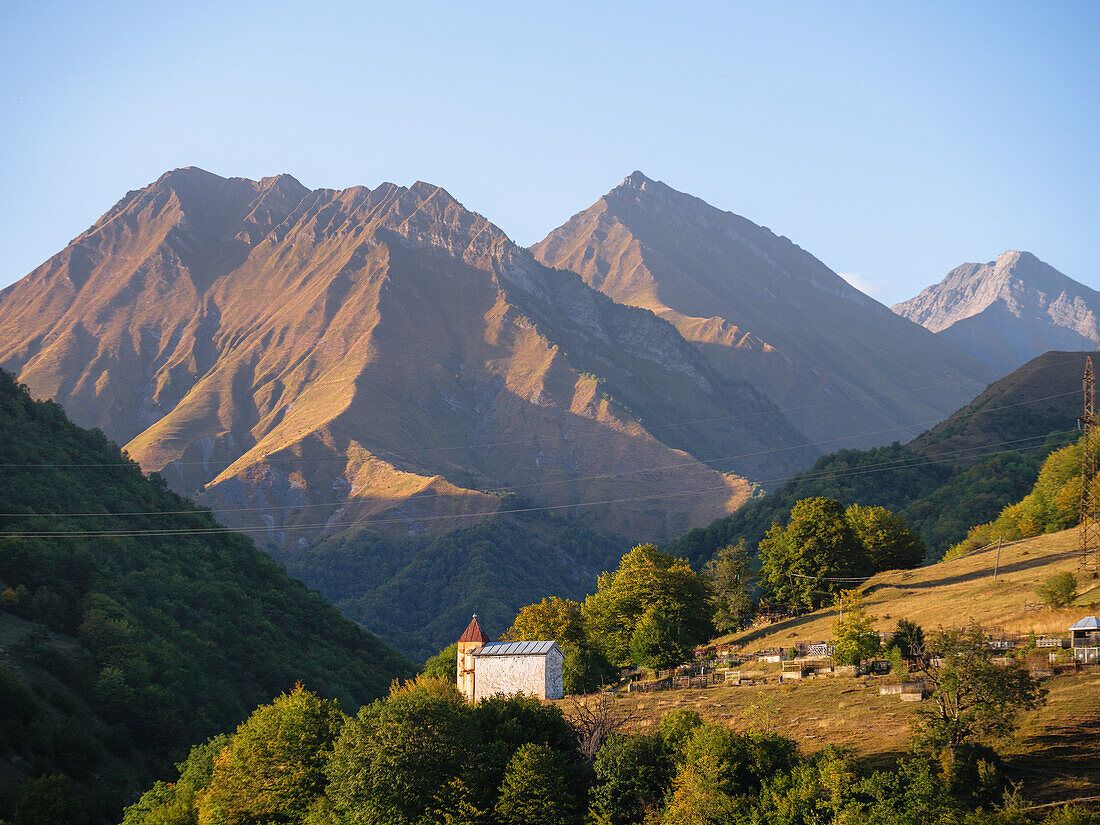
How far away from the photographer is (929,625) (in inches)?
2638

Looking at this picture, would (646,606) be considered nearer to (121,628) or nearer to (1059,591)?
(1059,591)

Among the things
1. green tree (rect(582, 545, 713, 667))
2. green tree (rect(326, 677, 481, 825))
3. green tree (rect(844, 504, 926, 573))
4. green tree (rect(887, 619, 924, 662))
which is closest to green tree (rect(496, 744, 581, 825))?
green tree (rect(326, 677, 481, 825))

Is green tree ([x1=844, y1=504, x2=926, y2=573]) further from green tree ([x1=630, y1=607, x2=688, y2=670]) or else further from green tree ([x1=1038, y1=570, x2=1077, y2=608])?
green tree ([x1=1038, y1=570, x2=1077, y2=608])

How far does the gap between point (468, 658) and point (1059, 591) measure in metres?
39.4

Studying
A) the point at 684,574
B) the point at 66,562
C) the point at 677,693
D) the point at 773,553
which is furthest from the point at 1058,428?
the point at 66,562

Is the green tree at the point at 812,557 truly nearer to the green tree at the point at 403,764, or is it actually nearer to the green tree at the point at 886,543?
the green tree at the point at 886,543

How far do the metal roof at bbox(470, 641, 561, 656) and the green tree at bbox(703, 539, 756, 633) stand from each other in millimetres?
24053

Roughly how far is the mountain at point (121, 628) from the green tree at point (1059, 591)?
6203 cm

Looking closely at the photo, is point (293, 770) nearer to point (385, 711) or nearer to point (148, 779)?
point (385, 711)

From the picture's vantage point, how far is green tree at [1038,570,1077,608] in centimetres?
6253

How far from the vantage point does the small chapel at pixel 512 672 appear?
70.8 m

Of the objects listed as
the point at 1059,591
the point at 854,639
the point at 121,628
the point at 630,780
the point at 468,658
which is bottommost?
the point at 630,780

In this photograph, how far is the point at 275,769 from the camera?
58.5 metres

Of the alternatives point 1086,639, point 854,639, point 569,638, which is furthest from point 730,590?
point 1086,639
